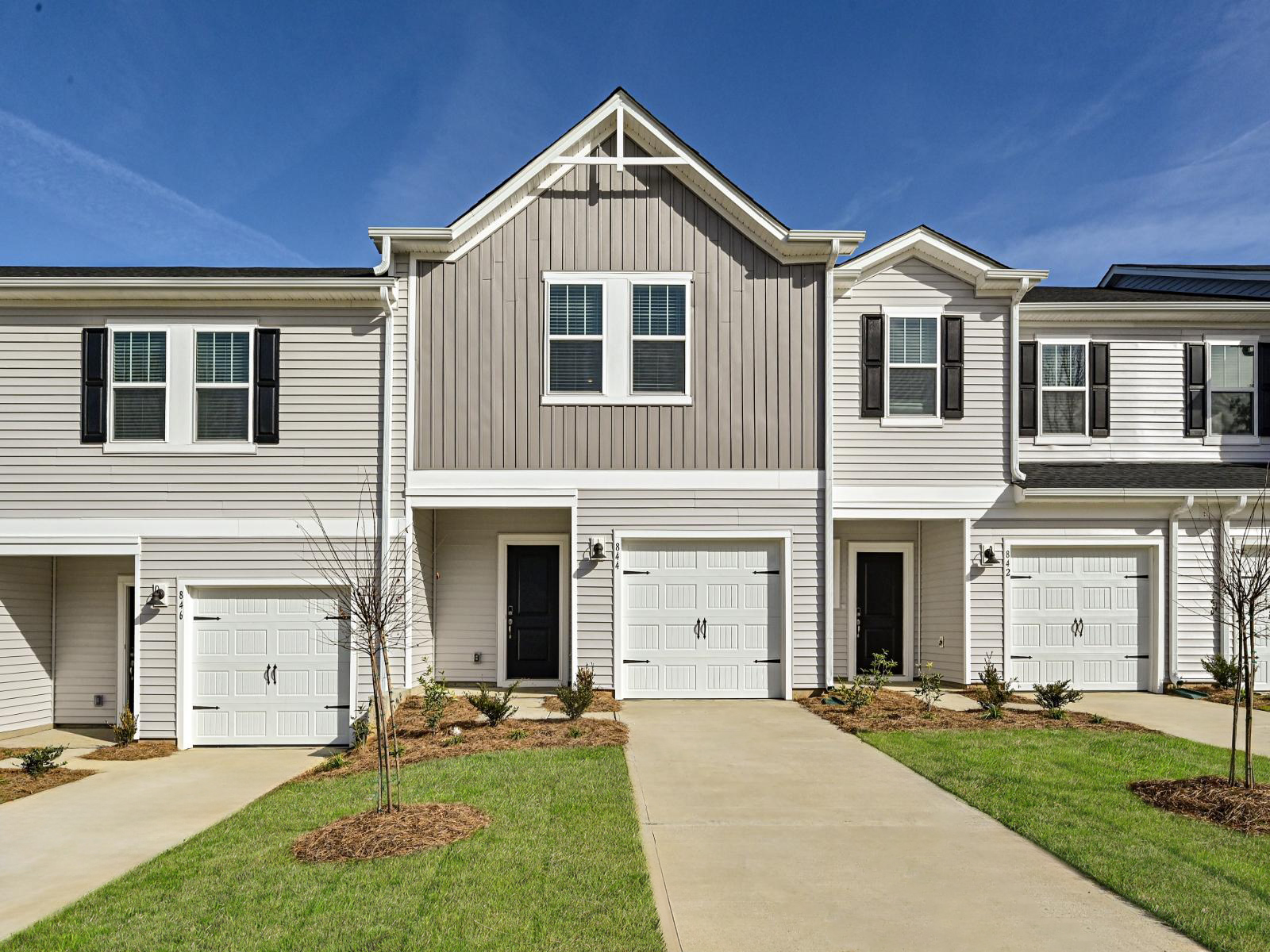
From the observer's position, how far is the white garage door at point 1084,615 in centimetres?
1291

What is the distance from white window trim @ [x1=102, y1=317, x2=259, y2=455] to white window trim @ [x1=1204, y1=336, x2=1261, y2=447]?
14.4 metres

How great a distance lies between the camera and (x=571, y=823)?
6504 mm

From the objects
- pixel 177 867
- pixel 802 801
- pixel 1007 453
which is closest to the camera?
pixel 177 867

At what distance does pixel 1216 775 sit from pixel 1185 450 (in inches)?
310

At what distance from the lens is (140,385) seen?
Answer: 37.4 feet

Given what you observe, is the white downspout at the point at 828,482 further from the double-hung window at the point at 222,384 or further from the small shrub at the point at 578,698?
the double-hung window at the point at 222,384

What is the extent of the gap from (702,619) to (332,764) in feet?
16.6

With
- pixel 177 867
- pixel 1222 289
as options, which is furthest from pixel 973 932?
pixel 1222 289

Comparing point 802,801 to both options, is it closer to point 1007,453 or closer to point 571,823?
point 571,823

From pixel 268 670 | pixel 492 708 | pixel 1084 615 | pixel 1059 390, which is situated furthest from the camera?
pixel 1059 390

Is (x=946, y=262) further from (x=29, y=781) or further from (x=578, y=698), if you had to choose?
(x=29, y=781)

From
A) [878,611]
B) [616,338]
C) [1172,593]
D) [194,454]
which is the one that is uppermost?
[616,338]

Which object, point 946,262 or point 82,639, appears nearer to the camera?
point 82,639

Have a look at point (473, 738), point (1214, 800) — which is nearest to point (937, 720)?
point (1214, 800)
